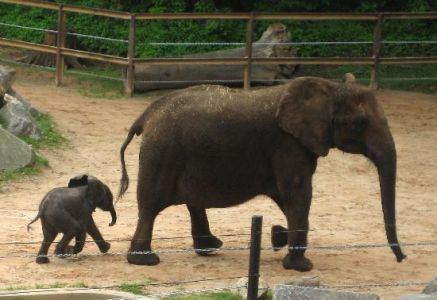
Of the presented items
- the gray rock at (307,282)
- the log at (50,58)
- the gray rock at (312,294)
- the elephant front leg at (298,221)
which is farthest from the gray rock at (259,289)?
the log at (50,58)

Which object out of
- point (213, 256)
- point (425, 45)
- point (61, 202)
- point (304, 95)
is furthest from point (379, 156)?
point (425, 45)

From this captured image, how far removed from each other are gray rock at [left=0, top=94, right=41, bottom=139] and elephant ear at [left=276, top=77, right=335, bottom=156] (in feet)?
17.5

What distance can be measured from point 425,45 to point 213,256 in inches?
A: 473

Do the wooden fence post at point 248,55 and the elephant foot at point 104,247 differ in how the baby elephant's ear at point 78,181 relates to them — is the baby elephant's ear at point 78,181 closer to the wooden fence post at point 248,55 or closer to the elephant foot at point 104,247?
the elephant foot at point 104,247

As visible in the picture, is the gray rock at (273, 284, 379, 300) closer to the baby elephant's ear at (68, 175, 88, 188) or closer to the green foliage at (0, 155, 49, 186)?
the baby elephant's ear at (68, 175, 88, 188)

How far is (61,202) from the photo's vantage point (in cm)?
1105

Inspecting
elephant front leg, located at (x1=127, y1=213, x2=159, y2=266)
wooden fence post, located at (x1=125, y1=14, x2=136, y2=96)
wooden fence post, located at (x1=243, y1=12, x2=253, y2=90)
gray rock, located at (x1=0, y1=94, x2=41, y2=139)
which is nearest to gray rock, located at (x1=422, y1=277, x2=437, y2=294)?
elephant front leg, located at (x1=127, y1=213, x2=159, y2=266)

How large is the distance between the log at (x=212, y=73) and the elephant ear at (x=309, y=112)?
8.71m

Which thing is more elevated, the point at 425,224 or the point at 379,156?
the point at 379,156

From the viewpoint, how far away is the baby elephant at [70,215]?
10977mm

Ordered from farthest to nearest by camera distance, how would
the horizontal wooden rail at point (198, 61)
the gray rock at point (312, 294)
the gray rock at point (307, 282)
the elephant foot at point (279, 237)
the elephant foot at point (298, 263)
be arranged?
the horizontal wooden rail at point (198, 61), the elephant foot at point (279, 237), the elephant foot at point (298, 263), the gray rock at point (307, 282), the gray rock at point (312, 294)

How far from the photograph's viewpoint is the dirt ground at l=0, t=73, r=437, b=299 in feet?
36.0

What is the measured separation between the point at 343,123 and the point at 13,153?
4.86 m

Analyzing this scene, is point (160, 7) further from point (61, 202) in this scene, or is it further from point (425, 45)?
point (61, 202)
